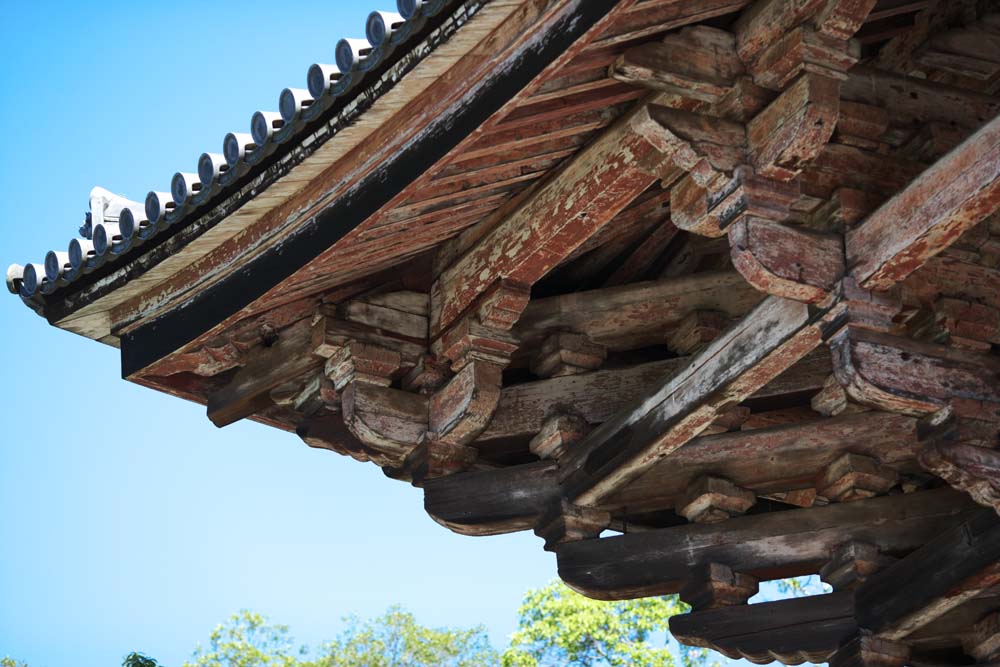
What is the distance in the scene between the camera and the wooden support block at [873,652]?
6.20 m

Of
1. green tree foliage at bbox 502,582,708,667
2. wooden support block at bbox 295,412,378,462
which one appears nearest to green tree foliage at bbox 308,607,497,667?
green tree foliage at bbox 502,582,708,667

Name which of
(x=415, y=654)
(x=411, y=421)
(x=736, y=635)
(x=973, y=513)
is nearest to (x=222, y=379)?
(x=411, y=421)

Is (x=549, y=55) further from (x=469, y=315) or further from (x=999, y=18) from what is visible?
(x=999, y=18)

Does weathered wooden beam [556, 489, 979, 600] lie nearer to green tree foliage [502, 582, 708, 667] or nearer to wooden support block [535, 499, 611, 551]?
wooden support block [535, 499, 611, 551]

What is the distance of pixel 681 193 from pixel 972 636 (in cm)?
254

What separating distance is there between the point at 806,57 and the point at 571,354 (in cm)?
191

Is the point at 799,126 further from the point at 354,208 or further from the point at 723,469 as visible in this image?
the point at 723,469

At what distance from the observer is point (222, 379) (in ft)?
22.4

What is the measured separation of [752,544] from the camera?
6.42 meters

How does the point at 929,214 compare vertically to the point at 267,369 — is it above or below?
below

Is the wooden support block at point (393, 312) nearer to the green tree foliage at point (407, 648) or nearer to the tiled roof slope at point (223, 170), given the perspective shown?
the tiled roof slope at point (223, 170)

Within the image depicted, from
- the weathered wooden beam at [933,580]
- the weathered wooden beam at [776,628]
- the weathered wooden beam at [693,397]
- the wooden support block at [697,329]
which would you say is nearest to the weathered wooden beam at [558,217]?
the weathered wooden beam at [693,397]

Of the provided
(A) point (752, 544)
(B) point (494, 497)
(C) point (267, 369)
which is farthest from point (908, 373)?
(C) point (267, 369)

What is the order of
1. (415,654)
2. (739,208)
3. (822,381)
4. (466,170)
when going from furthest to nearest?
1. (415,654)
2. (822,381)
3. (466,170)
4. (739,208)
